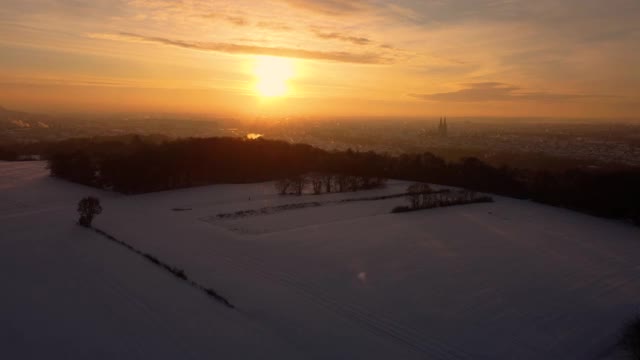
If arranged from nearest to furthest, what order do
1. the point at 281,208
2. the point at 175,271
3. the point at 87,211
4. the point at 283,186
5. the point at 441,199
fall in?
the point at 175,271, the point at 87,211, the point at 281,208, the point at 441,199, the point at 283,186

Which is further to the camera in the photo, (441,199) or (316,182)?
(316,182)

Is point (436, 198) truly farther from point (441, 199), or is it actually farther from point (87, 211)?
point (87, 211)

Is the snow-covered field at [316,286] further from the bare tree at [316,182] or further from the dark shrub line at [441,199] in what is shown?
the bare tree at [316,182]

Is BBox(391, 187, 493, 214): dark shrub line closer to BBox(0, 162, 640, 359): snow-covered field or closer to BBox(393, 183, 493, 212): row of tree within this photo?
BBox(393, 183, 493, 212): row of tree

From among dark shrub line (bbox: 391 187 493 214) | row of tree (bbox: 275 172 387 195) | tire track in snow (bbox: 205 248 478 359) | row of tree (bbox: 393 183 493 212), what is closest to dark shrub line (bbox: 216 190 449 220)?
row of tree (bbox: 393 183 493 212)

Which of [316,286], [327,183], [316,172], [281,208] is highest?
[316,172]

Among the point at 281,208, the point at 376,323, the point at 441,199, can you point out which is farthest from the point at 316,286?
the point at 441,199

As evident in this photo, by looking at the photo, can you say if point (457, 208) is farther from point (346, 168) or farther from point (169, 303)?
point (169, 303)
